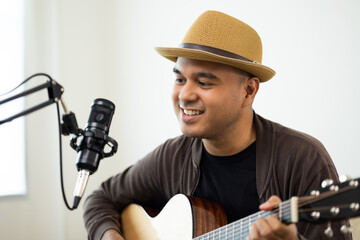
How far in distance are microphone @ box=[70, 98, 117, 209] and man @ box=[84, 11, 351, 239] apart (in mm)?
499

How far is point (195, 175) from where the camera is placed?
1.79 m

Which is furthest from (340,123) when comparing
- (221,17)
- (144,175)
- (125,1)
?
(125,1)

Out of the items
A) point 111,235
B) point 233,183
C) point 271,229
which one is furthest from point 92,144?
point 111,235

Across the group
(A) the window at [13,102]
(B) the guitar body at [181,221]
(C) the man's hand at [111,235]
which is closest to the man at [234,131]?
(B) the guitar body at [181,221]

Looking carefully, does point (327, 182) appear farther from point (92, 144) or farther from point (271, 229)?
point (92, 144)

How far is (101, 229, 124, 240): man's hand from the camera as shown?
1.84m

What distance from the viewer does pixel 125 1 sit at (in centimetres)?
328

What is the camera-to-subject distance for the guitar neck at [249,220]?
3.53 ft

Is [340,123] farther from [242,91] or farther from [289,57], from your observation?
[242,91]

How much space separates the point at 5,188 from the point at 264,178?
194 centimetres

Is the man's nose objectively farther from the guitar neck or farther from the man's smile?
the guitar neck

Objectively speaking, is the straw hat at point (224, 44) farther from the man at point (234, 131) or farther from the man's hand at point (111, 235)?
the man's hand at point (111, 235)

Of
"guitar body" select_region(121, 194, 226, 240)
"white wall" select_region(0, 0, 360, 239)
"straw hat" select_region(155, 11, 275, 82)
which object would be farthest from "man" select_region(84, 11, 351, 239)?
"white wall" select_region(0, 0, 360, 239)

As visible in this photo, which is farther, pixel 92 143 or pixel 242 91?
pixel 242 91
